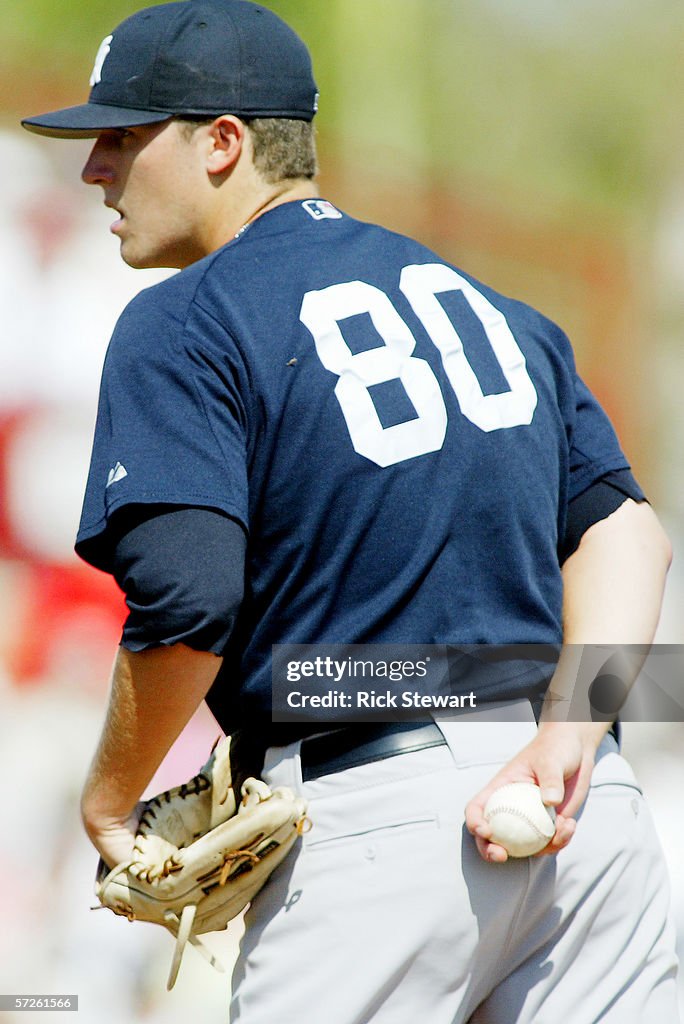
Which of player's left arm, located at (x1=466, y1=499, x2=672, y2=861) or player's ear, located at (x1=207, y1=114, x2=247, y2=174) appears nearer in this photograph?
player's left arm, located at (x1=466, y1=499, x2=672, y2=861)

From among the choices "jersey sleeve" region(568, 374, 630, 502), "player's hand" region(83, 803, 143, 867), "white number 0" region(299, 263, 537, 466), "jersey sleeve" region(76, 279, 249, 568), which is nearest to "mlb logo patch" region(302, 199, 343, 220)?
"white number 0" region(299, 263, 537, 466)

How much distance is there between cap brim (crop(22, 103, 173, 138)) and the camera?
5.65 ft

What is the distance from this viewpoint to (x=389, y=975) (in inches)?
54.7

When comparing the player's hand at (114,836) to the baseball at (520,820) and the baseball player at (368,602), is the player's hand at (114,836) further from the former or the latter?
the baseball at (520,820)

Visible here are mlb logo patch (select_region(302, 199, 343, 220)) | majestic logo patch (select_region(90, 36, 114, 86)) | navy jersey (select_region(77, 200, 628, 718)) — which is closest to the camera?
navy jersey (select_region(77, 200, 628, 718))

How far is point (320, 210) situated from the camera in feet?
5.63

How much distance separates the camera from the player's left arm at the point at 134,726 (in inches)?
56.2

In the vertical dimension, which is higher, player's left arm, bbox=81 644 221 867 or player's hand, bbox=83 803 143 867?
player's left arm, bbox=81 644 221 867

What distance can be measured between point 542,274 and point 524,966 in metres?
2.38

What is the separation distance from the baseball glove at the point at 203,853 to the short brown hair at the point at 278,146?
79 centimetres

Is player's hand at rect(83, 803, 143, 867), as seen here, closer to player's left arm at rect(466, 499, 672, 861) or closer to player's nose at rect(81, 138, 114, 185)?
player's left arm at rect(466, 499, 672, 861)

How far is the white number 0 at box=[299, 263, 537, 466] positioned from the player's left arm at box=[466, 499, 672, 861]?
0.73ft

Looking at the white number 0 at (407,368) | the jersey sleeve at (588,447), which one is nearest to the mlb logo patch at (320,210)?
the white number 0 at (407,368)

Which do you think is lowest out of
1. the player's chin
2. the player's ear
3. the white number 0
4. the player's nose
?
the white number 0
